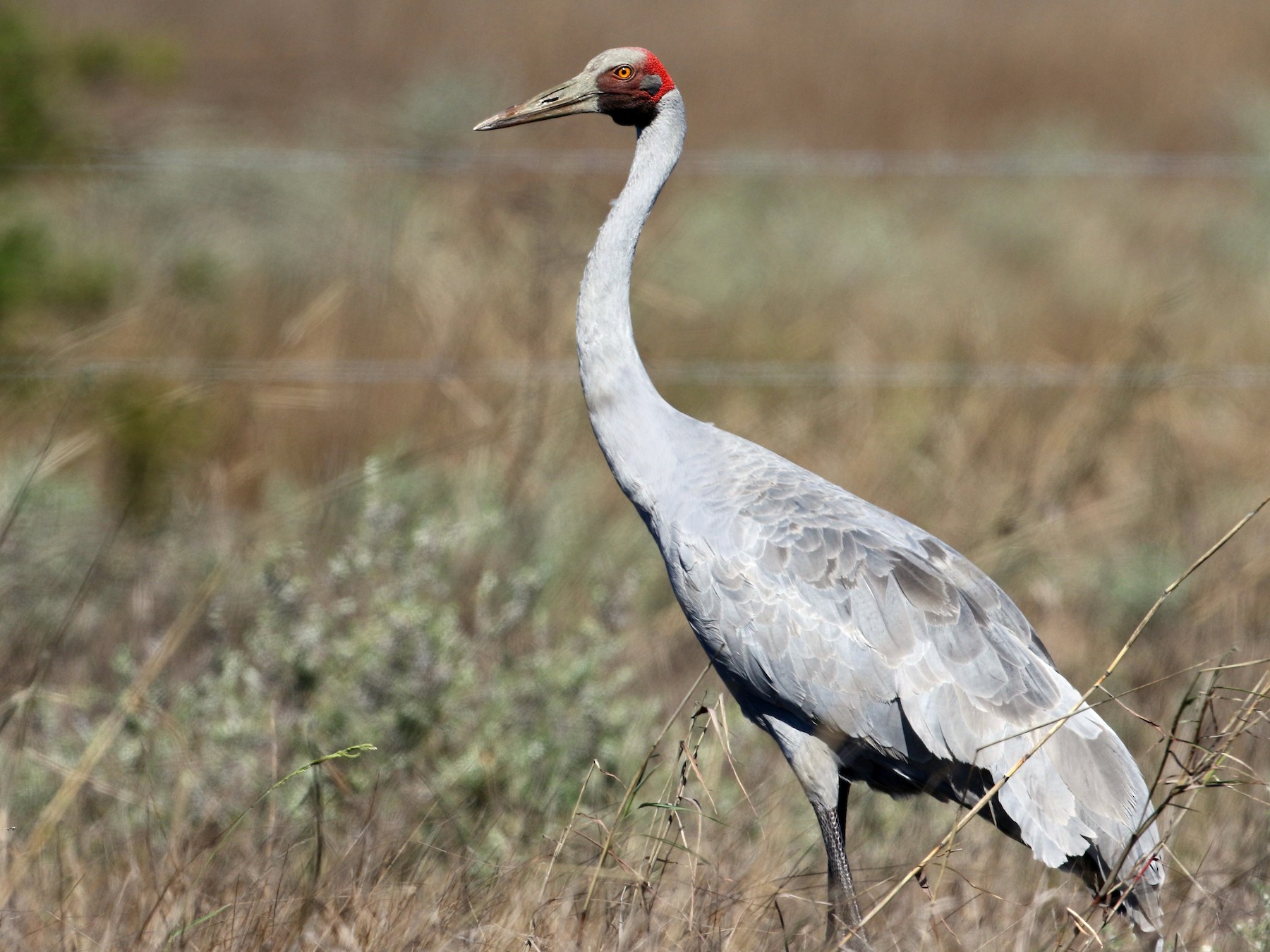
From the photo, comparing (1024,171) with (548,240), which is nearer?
(548,240)

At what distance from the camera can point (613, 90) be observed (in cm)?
314

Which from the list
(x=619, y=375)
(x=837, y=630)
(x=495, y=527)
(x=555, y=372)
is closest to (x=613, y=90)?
(x=619, y=375)

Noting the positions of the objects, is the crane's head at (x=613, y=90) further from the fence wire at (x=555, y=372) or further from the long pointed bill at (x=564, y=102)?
the fence wire at (x=555, y=372)

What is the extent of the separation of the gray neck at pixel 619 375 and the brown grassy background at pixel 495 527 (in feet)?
1.99

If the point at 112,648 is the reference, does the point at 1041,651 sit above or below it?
above

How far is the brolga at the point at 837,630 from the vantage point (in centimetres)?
267

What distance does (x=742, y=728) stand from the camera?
403 centimetres

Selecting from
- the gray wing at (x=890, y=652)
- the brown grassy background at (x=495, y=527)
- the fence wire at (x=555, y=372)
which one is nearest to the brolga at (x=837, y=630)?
the gray wing at (x=890, y=652)

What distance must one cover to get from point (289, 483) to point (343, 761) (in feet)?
7.05

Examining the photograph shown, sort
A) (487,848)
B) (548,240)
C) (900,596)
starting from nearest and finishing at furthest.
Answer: (900,596)
(487,848)
(548,240)

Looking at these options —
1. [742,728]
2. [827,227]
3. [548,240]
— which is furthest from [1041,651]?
[827,227]

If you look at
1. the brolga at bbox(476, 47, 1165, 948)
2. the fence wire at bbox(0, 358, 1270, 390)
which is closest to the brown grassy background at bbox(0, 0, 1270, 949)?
the fence wire at bbox(0, 358, 1270, 390)

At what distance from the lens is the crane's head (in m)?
3.13

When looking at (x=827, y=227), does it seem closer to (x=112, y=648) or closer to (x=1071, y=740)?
(x=112, y=648)
